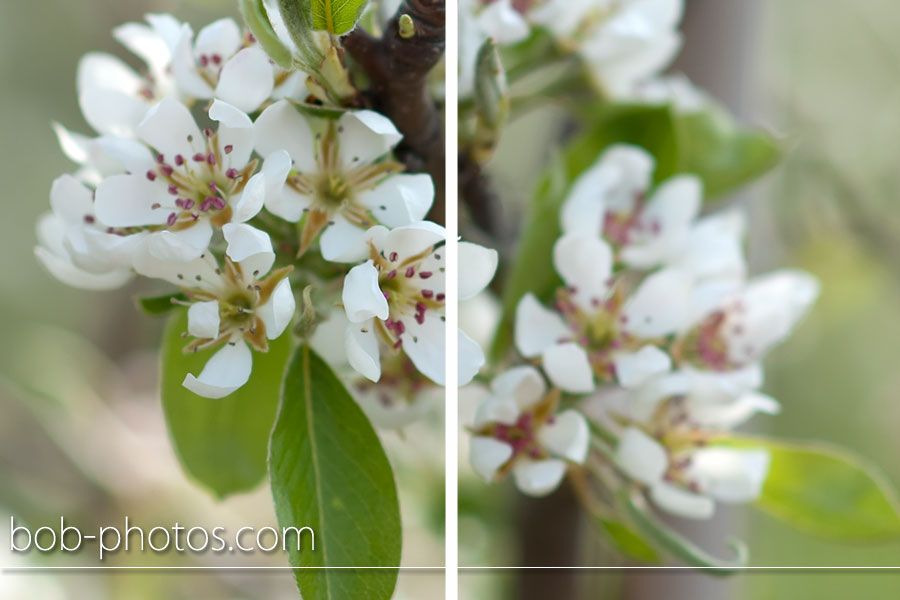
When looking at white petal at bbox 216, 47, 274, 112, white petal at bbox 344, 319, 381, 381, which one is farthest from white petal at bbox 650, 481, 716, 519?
white petal at bbox 216, 47, 274, 112

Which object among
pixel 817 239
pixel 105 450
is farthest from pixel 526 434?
pixel 817 239

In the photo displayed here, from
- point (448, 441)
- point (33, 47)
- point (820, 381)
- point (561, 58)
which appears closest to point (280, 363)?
point (448, 441)

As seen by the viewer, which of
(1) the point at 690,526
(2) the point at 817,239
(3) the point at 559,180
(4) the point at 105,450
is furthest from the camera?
(2) the point at 817,239

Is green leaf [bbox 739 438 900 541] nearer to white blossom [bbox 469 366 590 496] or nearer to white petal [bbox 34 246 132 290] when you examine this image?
white blossom [bbox 469 366 590 496]

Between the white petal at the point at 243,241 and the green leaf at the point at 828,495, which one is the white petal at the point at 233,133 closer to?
the white petal at the point at 243,241

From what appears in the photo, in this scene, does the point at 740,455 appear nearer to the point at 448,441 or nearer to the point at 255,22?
the point at 448,441

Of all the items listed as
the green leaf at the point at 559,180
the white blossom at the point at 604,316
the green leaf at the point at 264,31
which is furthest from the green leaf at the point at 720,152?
the green leaf at the point at 264,31

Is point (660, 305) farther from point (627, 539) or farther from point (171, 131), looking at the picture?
point (171, 131)
